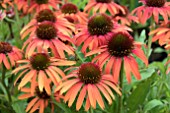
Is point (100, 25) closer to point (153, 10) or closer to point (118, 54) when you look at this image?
point (118, 54)

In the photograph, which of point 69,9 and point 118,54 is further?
point 69,9

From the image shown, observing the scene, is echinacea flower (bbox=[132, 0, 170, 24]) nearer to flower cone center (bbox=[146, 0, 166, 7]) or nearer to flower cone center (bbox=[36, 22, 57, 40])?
flower cone center (bbox=[146, 0, 166, 7])

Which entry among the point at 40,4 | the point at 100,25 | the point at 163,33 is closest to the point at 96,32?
the point at 100,25

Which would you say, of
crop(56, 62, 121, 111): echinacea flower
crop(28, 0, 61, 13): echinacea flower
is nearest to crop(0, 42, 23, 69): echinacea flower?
crop(56, 62, 121, 111): echinacea flower

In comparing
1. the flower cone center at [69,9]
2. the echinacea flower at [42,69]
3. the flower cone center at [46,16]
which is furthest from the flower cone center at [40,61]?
the flower cone center at [69,9]

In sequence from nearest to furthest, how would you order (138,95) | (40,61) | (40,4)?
(40,61), (138,95), (40,4)

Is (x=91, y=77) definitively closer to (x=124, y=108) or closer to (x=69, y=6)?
(x=124, y=108)

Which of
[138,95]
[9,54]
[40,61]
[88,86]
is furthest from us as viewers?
[9,54]
